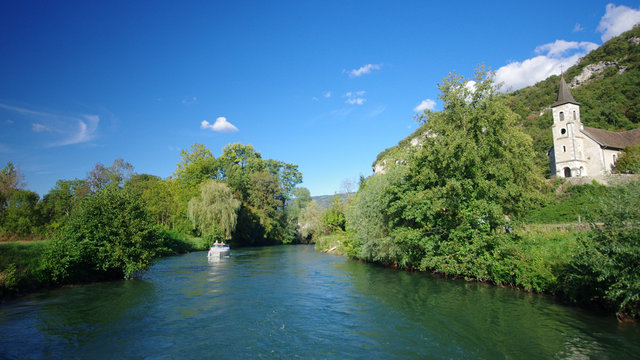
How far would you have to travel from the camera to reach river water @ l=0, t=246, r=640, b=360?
9133 millimetres

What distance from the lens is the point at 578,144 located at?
159 feet

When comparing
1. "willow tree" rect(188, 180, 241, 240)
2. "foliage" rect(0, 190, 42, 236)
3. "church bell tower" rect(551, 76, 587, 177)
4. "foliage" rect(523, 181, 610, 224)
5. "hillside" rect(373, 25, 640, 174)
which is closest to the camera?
"foliage" rect(0, 190, 42, 236)

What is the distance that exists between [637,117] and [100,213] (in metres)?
87.6

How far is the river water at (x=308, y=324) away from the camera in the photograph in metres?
9.13

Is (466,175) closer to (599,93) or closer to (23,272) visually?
(23,272)

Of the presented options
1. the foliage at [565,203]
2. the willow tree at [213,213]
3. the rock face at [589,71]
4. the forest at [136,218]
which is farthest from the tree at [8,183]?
the rock face at [589,71]

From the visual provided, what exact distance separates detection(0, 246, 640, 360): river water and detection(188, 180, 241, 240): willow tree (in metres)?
28.5

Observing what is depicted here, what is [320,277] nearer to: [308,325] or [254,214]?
[308,325]

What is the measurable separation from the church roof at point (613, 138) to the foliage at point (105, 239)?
187ft

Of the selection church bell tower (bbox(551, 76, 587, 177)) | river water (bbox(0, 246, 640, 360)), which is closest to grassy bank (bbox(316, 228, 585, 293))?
river water (bbox(0, 246, 640, 360))

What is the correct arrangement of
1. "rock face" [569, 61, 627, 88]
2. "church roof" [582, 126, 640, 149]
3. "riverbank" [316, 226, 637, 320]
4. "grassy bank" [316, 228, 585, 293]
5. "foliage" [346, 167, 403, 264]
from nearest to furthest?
1. "riverbank" [316, 226, 637, 320]
2. "grassy bank" [316, 228, 585, 293]
3. "foliage" [346, 167, 403, 264]
4. "church roof" [582, 126, 640, 149]
5. "rock face" [569, 61, 627, 88]

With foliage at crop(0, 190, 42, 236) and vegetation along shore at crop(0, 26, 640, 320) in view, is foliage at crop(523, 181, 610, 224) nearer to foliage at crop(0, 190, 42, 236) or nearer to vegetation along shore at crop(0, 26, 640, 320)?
vegetation along shore at crop(0, 26, 640, 320)

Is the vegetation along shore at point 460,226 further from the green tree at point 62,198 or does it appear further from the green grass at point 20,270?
the green tree at point 62,198

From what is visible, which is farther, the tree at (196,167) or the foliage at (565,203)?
the tree at (196,167)
